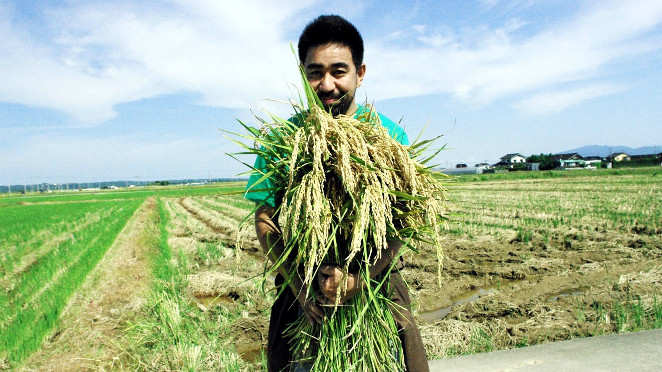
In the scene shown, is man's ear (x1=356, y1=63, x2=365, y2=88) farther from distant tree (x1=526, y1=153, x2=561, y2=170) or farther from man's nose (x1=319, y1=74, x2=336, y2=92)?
distant tree (x1=526, y1=153, x2=561, y2=170)

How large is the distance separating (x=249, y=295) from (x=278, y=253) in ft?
11.6

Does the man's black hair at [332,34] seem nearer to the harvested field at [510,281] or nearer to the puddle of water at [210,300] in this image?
the harvested field at [510,281]

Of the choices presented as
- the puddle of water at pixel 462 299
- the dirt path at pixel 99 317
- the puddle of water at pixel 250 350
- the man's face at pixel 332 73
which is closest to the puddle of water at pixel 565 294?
the puddle of water at pixel 462 299

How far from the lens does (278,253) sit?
1.51 meters

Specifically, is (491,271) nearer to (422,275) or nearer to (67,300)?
(422,275)

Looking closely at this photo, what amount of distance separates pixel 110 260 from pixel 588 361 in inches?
322

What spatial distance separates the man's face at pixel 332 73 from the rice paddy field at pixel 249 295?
1.88ft

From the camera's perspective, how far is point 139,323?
3443 mm

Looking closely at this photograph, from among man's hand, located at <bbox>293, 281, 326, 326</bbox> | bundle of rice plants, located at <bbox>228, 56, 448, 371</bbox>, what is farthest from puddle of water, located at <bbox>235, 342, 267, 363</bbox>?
man's hand, located at <bbox>293, 281, 326, 326</bbox>

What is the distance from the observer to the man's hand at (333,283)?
1406mm

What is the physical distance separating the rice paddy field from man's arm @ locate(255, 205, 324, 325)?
11 cm

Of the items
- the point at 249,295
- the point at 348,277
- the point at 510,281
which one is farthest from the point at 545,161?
the point at 348,277

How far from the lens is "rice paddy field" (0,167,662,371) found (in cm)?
326

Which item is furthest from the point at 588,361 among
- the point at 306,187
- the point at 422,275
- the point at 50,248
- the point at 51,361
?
the point at 50,248
